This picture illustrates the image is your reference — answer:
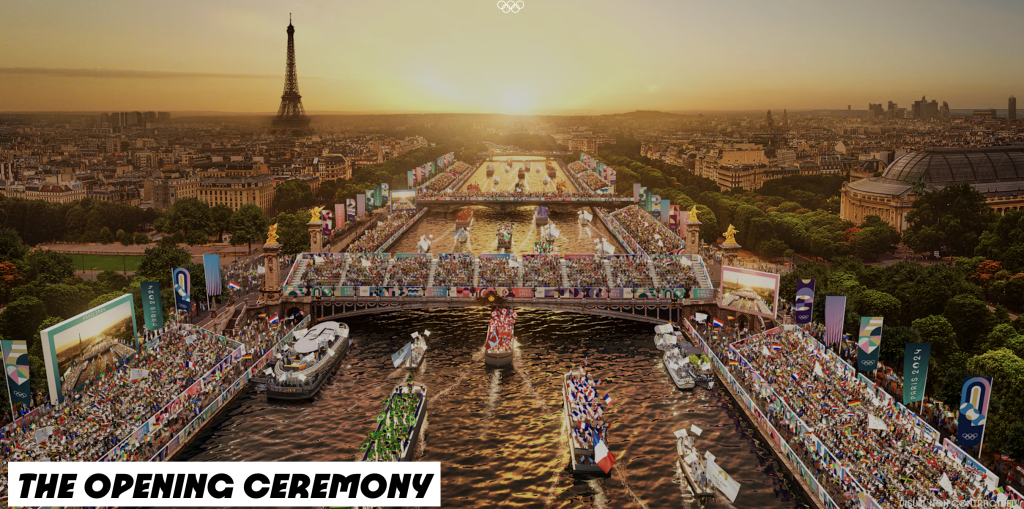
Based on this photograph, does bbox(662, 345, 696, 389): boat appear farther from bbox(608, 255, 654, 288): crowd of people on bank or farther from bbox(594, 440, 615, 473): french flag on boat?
bbox(594, 440, 615, 473): french flag on boat

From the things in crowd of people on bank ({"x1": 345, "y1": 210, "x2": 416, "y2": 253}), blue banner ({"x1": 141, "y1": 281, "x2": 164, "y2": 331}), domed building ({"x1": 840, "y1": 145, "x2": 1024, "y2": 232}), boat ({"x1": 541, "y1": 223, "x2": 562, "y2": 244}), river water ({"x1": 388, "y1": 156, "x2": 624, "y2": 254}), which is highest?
domed building ({"x1": 840, "y1": 145, "x2": 1024, "y2": 232})

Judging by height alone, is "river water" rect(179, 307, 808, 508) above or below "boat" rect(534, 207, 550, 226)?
below

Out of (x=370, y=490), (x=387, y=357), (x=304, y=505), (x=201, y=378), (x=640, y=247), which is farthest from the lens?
(x=640, y=247)

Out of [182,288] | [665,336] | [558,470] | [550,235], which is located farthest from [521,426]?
[550,235]

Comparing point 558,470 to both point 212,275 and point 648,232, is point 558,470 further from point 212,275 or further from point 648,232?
point 648,232

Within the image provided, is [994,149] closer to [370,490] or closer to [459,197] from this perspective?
[459,197]

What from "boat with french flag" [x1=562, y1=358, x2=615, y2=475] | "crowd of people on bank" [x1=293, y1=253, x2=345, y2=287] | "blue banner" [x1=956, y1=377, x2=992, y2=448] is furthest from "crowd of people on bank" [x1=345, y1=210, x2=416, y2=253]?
"blue banner" [x1=956, y1=377, x2=992, y2=448]


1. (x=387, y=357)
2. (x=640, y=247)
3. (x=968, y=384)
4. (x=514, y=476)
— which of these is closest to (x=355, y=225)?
(x=640, y=247)
